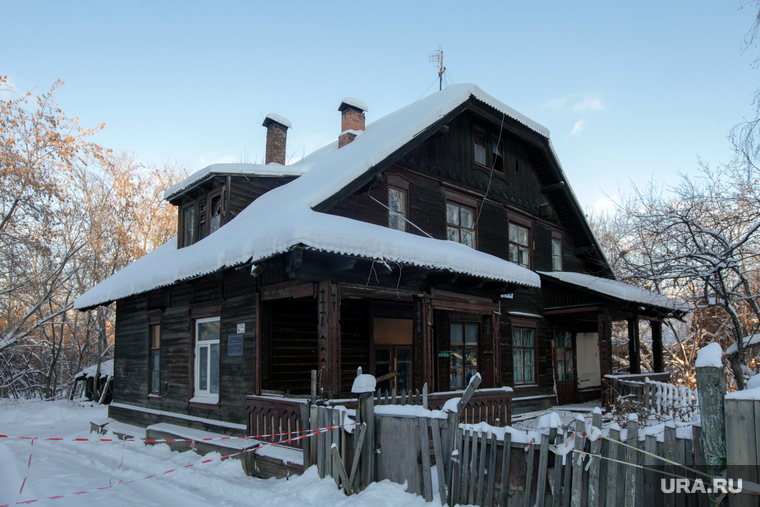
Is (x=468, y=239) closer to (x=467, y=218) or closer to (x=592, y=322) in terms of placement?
(x=467, y=218)

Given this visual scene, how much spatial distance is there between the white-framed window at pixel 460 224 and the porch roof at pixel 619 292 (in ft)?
9.87

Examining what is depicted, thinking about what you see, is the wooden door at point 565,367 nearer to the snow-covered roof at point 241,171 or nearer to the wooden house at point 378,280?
the wooden house at point 378,280

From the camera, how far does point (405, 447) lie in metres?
6.70

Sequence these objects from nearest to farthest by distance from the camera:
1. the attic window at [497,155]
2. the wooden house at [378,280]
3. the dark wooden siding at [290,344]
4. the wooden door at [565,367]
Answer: the wooden house at [378,280] → the dark wooden siding at [290,344] → the attic window at [497,155] → the wooden door at [565,367]

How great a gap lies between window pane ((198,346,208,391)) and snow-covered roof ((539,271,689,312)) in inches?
383

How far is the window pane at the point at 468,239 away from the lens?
1469 cm

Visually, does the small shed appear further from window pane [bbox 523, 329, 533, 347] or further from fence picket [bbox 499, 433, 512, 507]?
fence picket [bbox 499, 433, 512, 507]

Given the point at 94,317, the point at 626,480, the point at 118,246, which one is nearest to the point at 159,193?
the point at 118,246

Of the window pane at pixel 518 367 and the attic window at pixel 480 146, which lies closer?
the attic window at pixel 480 146

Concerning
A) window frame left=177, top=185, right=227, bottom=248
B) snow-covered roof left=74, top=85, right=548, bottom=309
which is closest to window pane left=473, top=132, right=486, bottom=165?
snow-covered roof left=74, top=85, right=548, bottom=309

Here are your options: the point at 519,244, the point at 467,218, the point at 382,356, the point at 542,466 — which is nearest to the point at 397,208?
the point at 467,218

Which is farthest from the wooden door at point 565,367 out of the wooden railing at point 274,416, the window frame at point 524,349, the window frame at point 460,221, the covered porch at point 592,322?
the wooden railing at point 274,416

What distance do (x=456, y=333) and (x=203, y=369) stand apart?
20.6ft

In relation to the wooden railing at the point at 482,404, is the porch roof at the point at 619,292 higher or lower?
higher
